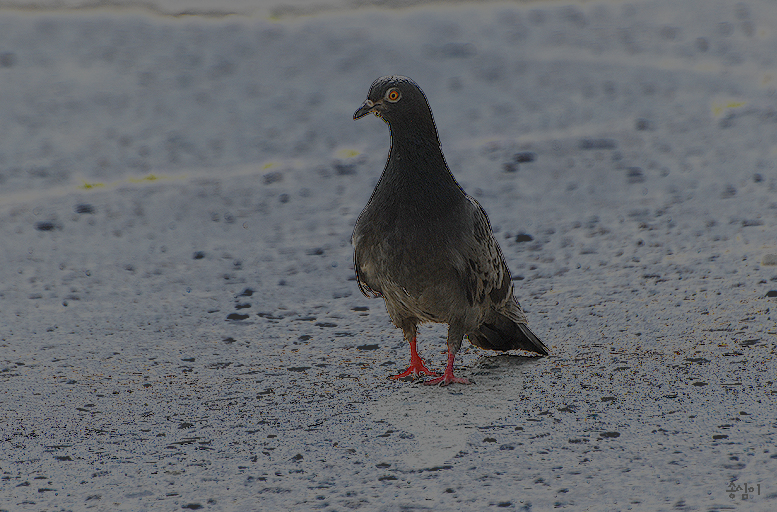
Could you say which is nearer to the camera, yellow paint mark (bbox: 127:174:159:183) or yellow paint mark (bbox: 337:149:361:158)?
yellow paint mark (bbox: 127:174:159:183)

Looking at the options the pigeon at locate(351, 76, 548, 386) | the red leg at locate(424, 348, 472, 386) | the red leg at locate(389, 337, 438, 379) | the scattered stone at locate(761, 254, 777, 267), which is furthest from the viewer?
the scattered stone at locate(761, 254, 777, 267)

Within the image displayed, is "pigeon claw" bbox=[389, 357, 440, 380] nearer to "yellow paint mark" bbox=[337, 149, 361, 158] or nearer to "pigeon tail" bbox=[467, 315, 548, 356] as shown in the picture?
"pigeon tail" bbox=[467, 315, 548, 356]

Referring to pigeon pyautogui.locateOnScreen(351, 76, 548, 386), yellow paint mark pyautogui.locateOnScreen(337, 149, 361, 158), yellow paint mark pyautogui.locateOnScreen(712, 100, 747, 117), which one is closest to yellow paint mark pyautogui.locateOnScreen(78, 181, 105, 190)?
yellow paint mark pyautogui.locateOnScreen(337, 149, 361, 158)

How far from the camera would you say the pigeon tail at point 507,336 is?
5148 mm

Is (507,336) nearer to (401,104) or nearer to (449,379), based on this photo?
(449,379)

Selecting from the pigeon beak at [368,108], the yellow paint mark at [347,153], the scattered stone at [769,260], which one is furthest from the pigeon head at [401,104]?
the yellow paint mark at [347,153]

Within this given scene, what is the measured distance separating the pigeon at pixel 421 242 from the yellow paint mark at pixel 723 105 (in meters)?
5.24

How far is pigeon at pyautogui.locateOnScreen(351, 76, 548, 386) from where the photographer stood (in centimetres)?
471

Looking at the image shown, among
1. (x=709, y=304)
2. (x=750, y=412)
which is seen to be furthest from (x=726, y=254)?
(x=750, y=412)

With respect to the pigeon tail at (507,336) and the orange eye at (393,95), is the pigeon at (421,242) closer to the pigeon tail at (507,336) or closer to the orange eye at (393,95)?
the orange eye at (393,95)

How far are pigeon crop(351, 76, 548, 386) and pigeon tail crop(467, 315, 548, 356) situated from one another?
0.35ft

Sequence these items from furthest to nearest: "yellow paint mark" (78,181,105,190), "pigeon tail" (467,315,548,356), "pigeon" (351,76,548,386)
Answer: "yellow paint mark" (78,181,105,190) < "pigeon tail" (467,315,548,356) < "pigeon" (351,76,548,386)

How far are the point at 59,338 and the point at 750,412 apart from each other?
11.9ft

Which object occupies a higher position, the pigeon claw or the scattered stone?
the scattered stone
